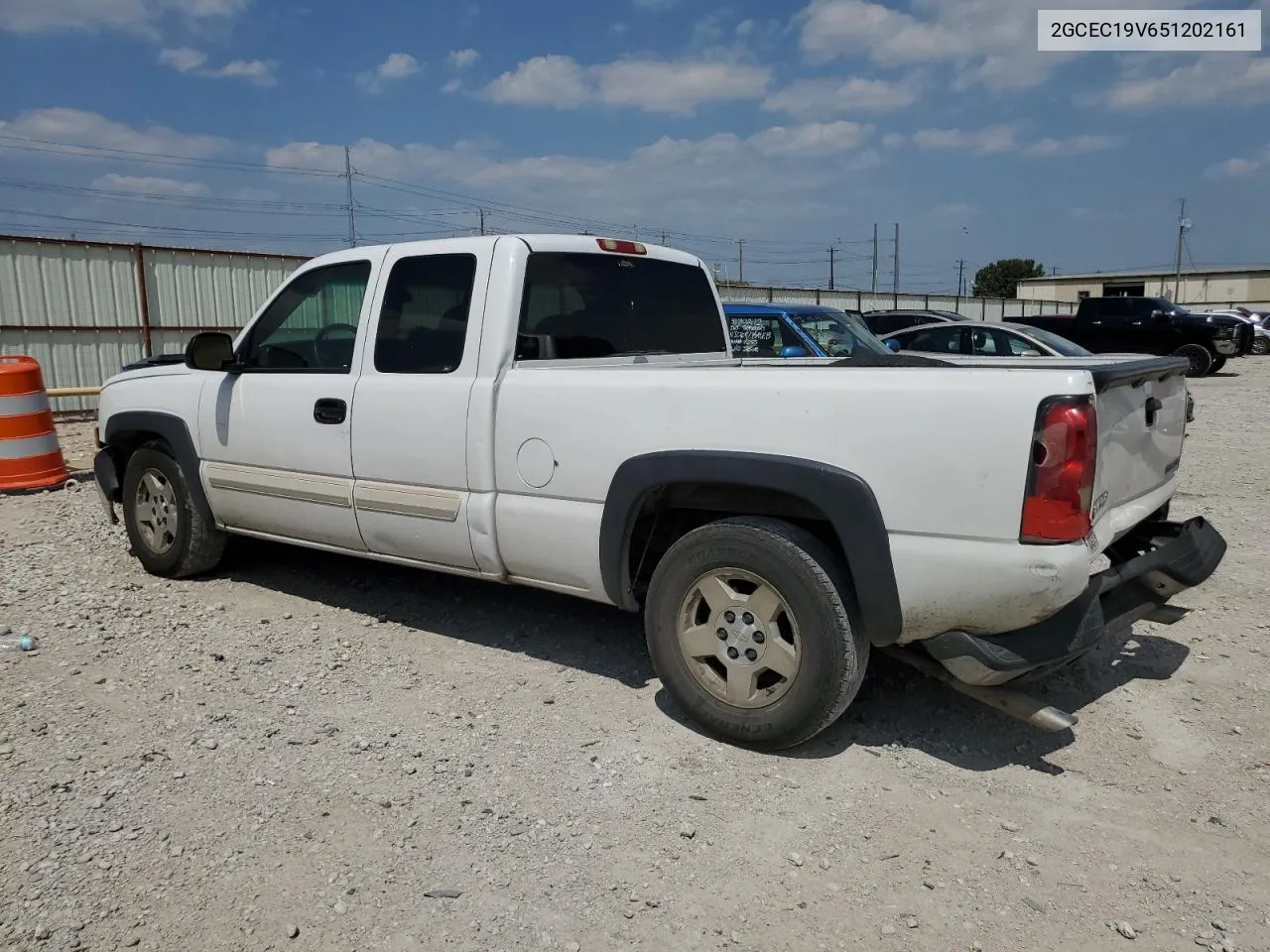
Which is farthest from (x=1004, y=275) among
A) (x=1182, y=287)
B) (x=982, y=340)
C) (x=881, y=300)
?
(x=982, y=340)

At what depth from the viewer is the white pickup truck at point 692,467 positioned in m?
3.07

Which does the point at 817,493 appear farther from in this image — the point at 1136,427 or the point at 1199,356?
the point at 1199,356

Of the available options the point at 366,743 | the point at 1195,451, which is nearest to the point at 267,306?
the point at 366,743

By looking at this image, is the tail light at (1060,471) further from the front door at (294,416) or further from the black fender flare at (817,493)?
the front door at (294,416)

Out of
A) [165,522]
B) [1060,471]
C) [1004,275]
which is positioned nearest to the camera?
[1060,471]

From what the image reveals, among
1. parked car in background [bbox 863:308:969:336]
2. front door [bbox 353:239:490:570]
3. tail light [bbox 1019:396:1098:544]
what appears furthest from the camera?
parked car in background [bbox 863:308:969:336]

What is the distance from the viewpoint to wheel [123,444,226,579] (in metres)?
5.57

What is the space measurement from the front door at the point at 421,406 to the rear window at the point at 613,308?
0.26 metres

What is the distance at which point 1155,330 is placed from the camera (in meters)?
20.1

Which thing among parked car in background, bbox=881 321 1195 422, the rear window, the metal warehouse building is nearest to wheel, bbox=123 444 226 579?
the rear window

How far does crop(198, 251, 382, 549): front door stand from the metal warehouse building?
63223 millimetres

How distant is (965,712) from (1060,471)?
148 centimetres

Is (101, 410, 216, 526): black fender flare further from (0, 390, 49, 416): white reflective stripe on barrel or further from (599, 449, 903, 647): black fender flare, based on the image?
(0, 390, 49, 416): white reflective stripe on barrel

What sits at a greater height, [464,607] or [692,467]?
[692,467]
